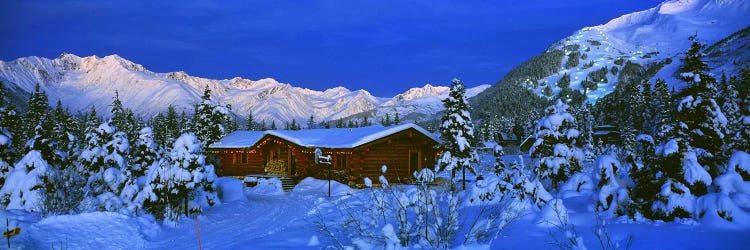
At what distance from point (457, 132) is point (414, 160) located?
20.9 feet

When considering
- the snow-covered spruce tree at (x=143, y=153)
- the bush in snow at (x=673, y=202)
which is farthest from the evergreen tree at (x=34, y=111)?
the bush in snow at (x=673, y=202)

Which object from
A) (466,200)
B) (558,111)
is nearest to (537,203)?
(466,200)

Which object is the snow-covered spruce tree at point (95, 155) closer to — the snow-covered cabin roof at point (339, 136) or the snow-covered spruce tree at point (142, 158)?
the snow-covered spruce tree at point (142, 158)

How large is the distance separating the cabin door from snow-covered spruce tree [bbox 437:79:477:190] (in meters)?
4.85

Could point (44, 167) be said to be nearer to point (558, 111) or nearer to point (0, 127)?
point (0, 127)

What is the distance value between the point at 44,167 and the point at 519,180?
56.0 feet

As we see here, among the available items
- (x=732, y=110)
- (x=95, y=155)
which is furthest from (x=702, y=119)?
(x=732, y=110)

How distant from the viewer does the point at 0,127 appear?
24.3 m

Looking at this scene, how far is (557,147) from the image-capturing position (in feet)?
71.5

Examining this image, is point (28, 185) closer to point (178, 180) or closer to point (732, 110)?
point (178, 180)

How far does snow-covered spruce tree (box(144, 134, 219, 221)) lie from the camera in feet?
57.9

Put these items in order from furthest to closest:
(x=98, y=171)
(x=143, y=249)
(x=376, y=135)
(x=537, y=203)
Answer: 1. (x=376, y=135)
2. (x=98, y=171)
3. (x=537, y=203)
4. (x=143, y=249)

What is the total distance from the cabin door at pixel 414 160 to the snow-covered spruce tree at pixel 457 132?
485 centimetres

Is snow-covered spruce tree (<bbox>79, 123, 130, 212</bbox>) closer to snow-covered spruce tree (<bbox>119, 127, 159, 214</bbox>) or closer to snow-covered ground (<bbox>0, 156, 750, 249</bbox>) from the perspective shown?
snow-covered spruce tree (<bbox>119, 127, 159, 214</bbox>)
